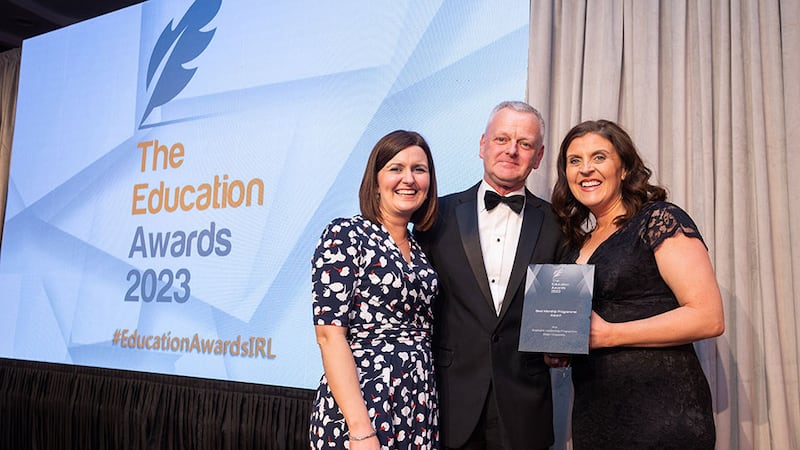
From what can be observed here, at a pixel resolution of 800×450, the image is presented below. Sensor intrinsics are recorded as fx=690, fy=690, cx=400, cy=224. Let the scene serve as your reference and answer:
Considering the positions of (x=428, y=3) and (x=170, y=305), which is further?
(x=170, y=305)

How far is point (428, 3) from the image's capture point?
3238mm

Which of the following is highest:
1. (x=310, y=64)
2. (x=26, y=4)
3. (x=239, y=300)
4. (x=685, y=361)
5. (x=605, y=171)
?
(x=26, y=4)

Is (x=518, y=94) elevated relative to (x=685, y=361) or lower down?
elevated

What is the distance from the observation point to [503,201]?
2.18 metres

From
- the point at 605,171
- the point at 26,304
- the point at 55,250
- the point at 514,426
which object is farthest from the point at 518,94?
the point at 26,304

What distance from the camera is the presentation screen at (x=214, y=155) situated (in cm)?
320

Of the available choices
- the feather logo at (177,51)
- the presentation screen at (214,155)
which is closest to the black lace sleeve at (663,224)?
the presentation screen at (214,155)

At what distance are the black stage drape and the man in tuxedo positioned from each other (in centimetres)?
145

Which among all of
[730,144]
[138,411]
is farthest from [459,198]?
[138,411]

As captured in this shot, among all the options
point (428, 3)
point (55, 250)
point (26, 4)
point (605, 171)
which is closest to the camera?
point (605, 171)

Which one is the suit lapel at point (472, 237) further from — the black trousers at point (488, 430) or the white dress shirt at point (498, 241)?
the black trousers at point (488, 430)

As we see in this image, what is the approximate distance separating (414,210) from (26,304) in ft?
11.8

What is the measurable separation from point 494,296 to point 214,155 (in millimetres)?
2277

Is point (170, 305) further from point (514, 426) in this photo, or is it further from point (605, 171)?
point (605, 171)
